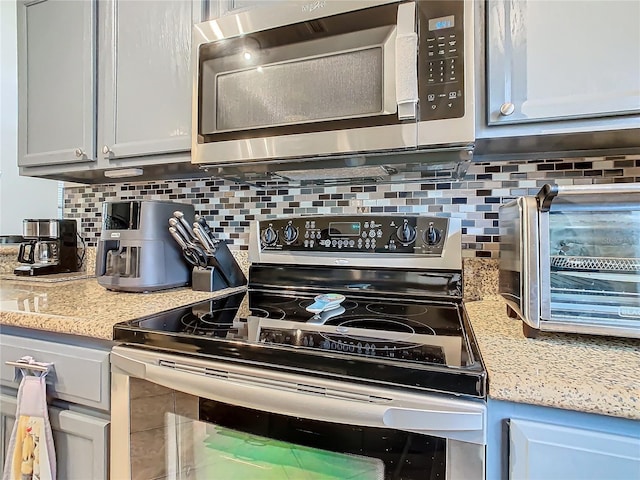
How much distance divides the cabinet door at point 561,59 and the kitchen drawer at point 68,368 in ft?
3.51

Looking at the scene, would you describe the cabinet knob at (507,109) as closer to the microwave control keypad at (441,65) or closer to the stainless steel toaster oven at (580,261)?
the microwave control keypad at (441,65)

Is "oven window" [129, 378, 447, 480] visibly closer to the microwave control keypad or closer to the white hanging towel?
the white hanging towel

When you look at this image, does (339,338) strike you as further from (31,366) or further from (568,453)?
(31,366)

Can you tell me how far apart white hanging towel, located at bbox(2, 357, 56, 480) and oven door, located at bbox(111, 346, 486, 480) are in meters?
0.18

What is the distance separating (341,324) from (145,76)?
106cm

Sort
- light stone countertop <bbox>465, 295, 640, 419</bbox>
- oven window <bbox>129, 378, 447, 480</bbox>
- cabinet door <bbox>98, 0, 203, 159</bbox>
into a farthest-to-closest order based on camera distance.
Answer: cabinet door <bbox>98, 0, 203, 159</bbox> < oven window <bbox>129, 378, 447, 480</bbox> < light stone countertop <bbox>465, 295, 640, 419</bbox>

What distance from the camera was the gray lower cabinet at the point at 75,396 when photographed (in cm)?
82

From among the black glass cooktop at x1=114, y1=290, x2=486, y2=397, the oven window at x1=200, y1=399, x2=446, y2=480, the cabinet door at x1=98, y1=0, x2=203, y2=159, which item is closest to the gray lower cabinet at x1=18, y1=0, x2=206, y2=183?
the cabinet door at x1=98, y1=0, x2=203, y2=159

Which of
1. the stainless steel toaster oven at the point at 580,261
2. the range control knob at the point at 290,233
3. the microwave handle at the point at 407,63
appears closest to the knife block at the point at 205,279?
the range control knob at the point at 290,233

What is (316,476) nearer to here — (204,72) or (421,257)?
(421,257)

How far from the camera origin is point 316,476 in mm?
685

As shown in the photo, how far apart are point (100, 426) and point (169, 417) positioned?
17cm

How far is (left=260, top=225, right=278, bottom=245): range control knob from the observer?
1278mm

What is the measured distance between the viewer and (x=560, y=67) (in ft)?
2.73
